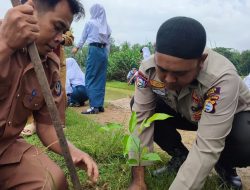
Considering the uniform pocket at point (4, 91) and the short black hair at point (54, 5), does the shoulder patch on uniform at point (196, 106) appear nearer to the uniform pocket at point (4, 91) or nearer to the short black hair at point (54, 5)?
the short black hair at point (54, 5)

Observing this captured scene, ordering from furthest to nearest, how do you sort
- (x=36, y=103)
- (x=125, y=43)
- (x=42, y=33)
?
(x=125, y=43) → (x=36, y=103) → (x=42, y=33)

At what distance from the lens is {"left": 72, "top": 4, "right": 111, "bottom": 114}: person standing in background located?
730 cm

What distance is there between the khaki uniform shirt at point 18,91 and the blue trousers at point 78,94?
5.69 meters

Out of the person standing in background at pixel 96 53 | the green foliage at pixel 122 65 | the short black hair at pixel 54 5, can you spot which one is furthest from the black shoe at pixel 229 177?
the green foliage at pixel 122 65

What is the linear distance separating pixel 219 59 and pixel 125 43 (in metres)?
22.2

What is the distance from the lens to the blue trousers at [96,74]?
7.38m

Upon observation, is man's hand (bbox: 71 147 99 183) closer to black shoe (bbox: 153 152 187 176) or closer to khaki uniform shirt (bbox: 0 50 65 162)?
khaki uniform shirt (bbox: 0 50 65 162)

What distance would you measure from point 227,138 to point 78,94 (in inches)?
227

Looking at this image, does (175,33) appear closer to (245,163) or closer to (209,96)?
(209,96)

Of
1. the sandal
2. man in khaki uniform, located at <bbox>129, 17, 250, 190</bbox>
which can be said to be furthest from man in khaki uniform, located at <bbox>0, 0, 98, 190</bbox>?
the sandal

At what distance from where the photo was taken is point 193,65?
2438 millimetres

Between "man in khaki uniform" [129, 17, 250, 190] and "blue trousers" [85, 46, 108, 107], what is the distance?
4.45 meters

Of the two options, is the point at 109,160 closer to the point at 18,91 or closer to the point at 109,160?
the point at 109,160

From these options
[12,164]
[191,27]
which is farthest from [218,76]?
[12,164]
